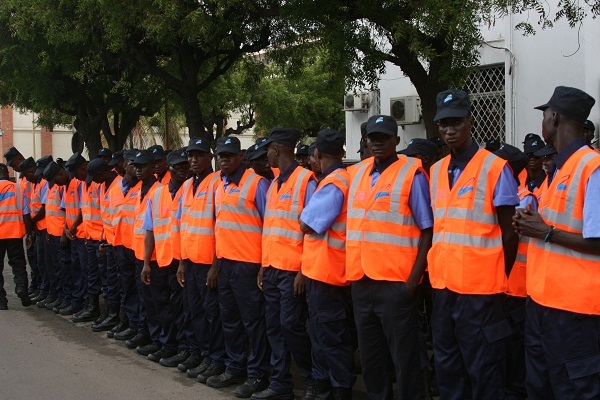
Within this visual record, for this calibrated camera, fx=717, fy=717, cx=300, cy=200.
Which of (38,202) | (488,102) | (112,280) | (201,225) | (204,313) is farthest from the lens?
(488,102)

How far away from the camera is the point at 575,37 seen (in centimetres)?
1104

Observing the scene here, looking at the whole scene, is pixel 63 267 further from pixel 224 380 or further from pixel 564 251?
pixel 564 251

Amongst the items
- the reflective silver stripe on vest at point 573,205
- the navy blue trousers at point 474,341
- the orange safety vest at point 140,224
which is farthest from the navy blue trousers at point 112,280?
the reflective silver stripe on vest at point 573,205

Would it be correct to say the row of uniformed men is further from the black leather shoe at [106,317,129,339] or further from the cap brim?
the black leather shoe at [106,317,129,339]

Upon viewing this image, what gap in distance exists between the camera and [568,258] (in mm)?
3992

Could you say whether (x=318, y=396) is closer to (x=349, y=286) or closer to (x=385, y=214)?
(x=349, y=286)

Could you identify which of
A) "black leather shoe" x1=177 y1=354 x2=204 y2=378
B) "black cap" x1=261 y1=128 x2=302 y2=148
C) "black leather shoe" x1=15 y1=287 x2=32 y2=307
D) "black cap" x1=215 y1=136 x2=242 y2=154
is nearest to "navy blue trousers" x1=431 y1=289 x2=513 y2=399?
"black cap" x1=261 y1=128 x2=302 y2=148

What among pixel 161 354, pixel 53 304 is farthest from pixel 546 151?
pixel 53 304

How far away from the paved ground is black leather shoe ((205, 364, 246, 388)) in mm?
63

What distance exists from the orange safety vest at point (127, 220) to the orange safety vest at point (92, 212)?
0.98 metres

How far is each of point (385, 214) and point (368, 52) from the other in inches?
176

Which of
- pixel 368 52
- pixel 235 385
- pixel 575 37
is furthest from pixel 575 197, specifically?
pixel 575 37

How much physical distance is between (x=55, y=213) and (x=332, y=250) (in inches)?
248

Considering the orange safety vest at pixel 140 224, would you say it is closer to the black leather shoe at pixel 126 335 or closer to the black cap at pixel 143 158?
the black cap at pixel 143 158
